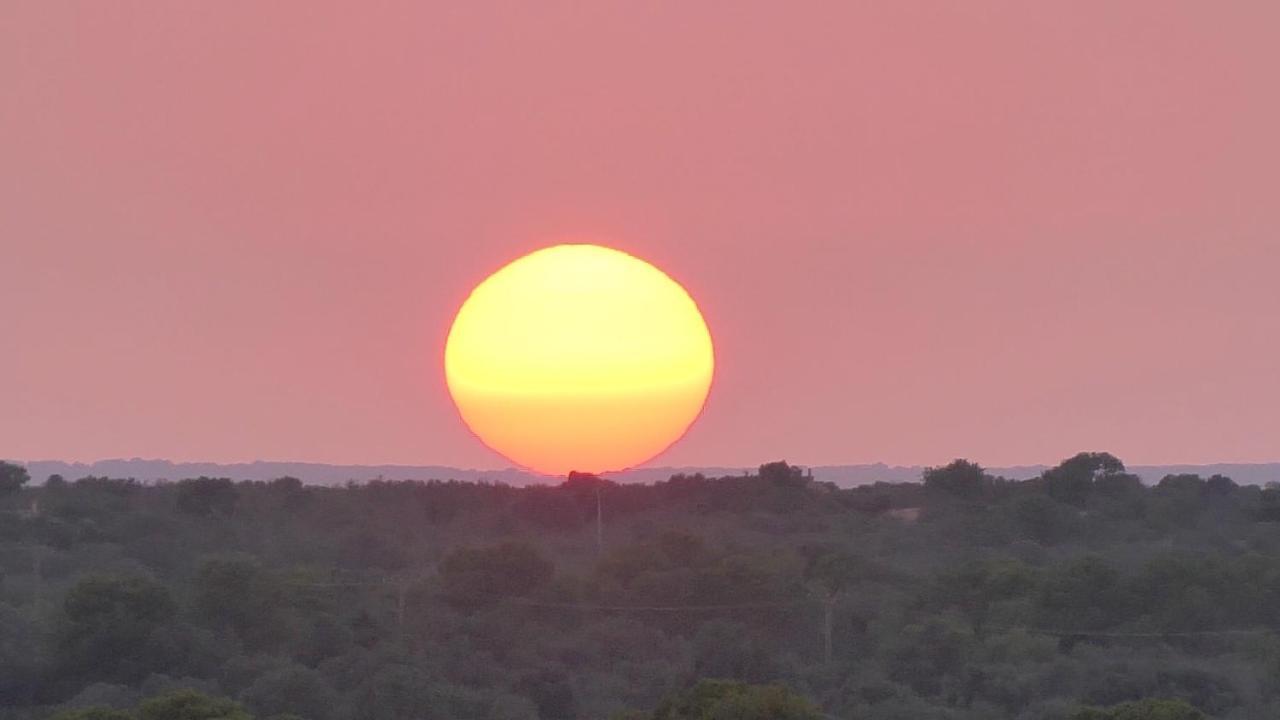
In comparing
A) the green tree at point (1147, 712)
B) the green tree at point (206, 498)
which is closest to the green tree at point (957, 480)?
the green tree at point (206, 498)

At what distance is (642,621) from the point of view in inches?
2026

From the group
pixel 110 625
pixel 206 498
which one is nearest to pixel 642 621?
pixel 110 625

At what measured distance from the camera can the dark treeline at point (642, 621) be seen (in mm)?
39125

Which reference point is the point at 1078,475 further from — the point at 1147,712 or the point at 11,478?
the point at 1147,712

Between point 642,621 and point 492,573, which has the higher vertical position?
Result: point 492,573

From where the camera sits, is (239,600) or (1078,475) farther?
(1078,475)

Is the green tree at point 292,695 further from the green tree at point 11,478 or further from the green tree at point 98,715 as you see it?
the green tree at point 11,478

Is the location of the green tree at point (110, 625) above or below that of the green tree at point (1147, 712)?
above

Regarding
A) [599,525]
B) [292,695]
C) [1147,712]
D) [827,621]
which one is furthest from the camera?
[599,525]

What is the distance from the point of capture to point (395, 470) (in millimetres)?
129625

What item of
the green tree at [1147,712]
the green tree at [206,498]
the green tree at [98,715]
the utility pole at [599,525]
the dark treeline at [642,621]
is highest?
the green tree at [206,498]

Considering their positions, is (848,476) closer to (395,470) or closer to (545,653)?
(395,470)

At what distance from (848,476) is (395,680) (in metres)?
94.8

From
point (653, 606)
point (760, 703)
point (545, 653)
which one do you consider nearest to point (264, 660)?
point (545, 653)
